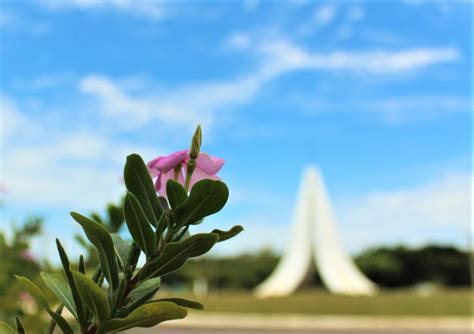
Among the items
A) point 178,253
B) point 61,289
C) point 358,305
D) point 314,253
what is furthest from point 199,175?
point 314,253

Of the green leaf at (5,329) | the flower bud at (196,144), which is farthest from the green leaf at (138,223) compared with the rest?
the green leaf at (5,329)

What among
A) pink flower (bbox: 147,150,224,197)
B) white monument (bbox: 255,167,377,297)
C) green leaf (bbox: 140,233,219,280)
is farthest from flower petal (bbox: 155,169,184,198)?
white monument (bbox: 255,167,377,297)

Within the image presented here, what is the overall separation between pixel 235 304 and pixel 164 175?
20.1 m

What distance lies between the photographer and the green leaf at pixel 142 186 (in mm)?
712

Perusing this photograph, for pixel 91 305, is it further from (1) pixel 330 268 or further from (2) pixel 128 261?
(1) pixel 330 268

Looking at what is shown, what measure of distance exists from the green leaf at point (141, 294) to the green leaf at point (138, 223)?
0.07m

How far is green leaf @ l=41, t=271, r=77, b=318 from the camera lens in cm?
77

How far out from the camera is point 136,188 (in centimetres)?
73

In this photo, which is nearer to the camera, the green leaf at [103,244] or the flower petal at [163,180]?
the green leaf at [103,244]

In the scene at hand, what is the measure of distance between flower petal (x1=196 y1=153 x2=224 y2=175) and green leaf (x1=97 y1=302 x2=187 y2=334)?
18cm

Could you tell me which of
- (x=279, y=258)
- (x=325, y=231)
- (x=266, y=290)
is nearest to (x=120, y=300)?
(x=266, y=290)

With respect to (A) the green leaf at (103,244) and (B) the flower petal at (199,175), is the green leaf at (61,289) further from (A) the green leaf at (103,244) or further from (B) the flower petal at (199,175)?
(B) the flower petal at (199,175)

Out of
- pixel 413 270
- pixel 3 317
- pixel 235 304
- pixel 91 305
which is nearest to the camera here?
pixel 91 305

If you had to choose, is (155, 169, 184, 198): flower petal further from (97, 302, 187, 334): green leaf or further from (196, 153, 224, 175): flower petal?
(97, 302, 187, 334): green leaf
